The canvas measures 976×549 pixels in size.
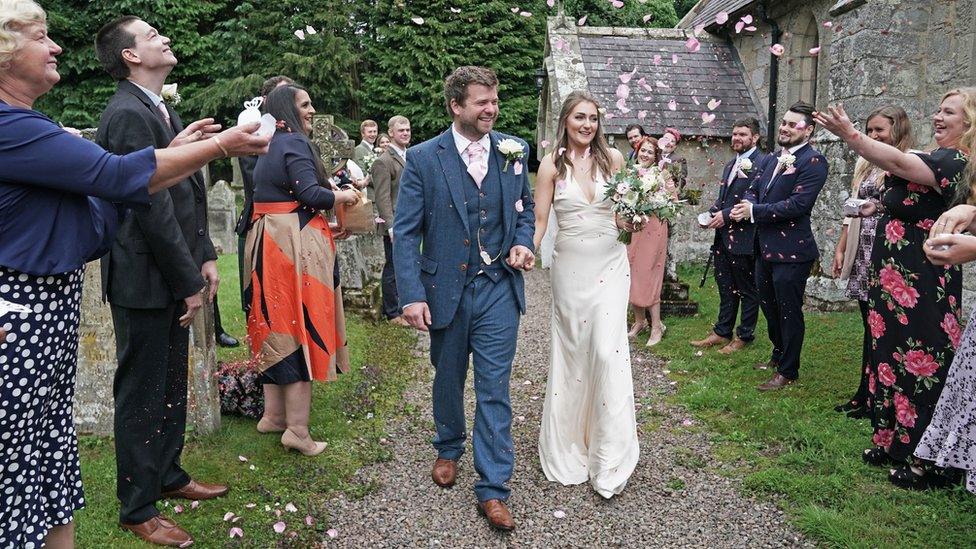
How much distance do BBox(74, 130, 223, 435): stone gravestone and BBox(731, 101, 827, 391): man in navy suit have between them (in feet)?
15.8

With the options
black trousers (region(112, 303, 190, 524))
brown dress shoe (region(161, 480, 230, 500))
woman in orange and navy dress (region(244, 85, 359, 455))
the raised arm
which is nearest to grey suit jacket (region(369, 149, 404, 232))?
woman in orange and navy dress (region(244, 85, 359, 455))

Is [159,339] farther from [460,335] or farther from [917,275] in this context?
[917,275]

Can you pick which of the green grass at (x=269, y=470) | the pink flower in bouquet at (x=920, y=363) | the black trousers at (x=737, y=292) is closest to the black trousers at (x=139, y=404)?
the green grass at (x=269, y=470)

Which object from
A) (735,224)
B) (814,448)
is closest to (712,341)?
(735,224)

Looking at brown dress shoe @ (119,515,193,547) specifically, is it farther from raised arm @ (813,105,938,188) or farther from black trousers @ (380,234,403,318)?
black trousers @ (380,234,403,318)

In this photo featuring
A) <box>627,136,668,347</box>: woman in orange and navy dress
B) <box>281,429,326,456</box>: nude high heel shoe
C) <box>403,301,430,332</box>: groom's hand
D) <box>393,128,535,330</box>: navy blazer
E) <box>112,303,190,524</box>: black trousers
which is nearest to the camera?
<box>112,303,190,524</box>: black trousers

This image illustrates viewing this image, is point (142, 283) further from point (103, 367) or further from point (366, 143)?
point (366, 143)

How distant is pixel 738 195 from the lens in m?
7.77

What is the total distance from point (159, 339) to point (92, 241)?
1.15 metres

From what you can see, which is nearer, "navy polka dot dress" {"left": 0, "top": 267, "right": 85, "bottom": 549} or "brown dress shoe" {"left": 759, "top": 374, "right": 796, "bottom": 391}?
"navy polka dot dress" {"left": 0, "top": 267, "right": 85, "bottom": 549}

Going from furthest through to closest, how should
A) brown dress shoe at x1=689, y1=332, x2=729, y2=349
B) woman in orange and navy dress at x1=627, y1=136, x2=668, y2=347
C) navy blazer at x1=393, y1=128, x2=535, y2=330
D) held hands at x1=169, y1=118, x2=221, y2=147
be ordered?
woman in orange and navy dress at x1=627, y1=136, x2=668, y2=347 → brown dress shoe at x1=689, y1=332, x2=729, y2=349 → navy blazer at x1=393, y1=128, x2=535, y2=330 → held hands at x1=169, y1=118, x2=221, y2=147

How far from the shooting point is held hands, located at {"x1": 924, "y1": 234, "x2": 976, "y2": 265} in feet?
10.0

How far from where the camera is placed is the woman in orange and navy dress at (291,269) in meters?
4.75

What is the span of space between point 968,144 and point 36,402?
498 cm
